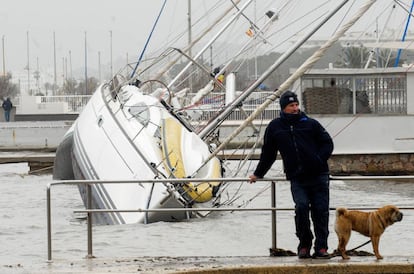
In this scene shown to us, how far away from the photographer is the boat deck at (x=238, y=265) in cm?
1104

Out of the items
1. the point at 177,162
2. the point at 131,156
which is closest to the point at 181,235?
the point at 177,162

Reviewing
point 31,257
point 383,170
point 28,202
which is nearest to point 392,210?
point 31,257

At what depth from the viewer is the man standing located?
11.5 m

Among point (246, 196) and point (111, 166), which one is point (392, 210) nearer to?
point (111, 166)

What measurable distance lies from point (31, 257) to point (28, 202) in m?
11.1

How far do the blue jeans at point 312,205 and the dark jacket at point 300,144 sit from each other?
0.10 metres

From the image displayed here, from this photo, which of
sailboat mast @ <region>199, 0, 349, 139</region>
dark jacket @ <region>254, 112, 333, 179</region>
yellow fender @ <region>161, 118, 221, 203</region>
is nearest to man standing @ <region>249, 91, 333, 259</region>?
dark jacket @ <region>254, 112, 333, 179</region>

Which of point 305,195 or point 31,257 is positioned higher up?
point 305,195

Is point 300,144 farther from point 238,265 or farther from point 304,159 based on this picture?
point 238,265

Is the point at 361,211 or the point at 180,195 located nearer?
the point at 361,211

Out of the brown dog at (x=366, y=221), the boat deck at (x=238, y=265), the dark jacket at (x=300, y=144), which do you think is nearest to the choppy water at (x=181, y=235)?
the boat deck at (x=238, y=265)

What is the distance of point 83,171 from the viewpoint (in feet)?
74.6

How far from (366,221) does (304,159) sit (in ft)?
2.93

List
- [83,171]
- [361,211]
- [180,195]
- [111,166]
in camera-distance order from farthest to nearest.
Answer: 1. [83,171]
2. [111,166]
3. [180,195]
4. [361,211]
